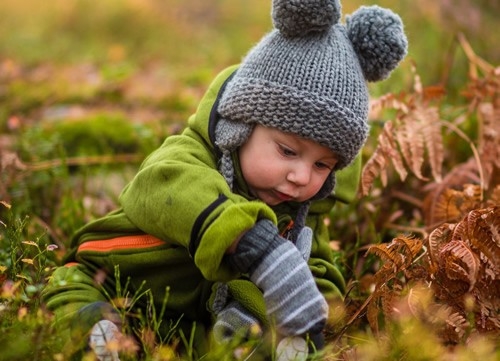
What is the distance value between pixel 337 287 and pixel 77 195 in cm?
186

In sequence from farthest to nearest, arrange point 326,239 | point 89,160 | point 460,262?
1. point 89,160
2. point 326,239
3. point 460,262

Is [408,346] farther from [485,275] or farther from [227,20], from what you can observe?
[227,20]

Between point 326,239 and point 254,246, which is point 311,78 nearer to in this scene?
point 254,246

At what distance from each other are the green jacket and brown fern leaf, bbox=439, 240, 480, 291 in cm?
51

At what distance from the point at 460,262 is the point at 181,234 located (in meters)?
1.01

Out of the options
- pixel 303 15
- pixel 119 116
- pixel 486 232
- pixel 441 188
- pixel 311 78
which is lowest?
pixel 119 116

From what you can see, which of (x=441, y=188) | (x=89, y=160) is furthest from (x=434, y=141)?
(x=89, y=160)

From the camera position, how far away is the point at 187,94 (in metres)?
6.15

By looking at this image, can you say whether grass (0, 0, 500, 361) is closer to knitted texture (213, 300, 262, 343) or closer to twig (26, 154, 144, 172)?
twig (26, 154, 144, 172)

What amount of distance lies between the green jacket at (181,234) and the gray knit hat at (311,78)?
152 mm

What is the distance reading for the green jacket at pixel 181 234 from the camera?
7.52ft

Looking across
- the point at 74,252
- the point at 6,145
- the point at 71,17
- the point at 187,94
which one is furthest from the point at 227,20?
the point at 74,252

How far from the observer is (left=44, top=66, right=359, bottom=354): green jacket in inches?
90.3

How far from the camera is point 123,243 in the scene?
2756mm
